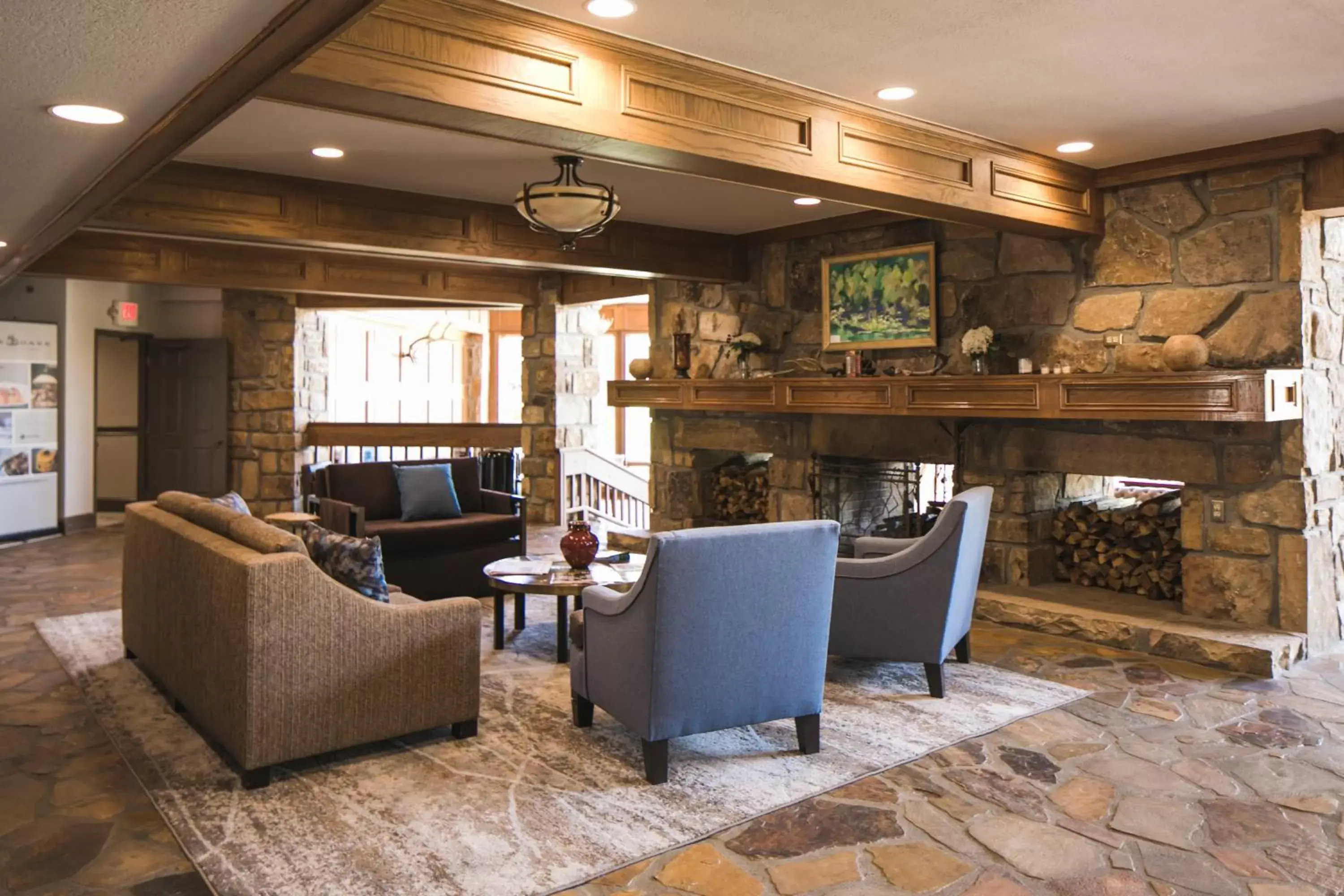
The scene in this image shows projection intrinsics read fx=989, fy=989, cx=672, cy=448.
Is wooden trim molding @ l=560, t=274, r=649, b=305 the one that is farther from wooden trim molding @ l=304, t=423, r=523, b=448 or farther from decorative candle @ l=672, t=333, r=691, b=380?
wooden trim molding @ l=304, t=423, r=523, b=448

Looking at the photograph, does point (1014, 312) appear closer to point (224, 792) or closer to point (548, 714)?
point (548, 714)

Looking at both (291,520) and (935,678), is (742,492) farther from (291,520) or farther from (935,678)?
(935,678)

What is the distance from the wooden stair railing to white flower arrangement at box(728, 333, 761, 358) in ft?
7.59

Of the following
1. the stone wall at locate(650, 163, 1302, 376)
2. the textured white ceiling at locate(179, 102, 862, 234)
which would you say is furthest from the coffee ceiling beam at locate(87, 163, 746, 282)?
the stone wall at locate(650, 163, 1302, 376)

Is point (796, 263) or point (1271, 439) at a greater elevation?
point (796, 263)

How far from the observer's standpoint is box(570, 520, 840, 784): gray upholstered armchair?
10.0 feet

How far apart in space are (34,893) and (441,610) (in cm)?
136

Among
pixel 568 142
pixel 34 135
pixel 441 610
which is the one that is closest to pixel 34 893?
pixel 441 610

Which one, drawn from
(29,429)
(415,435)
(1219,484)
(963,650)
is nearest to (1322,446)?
(1219,484)

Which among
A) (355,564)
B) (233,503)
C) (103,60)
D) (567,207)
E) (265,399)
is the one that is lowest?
(355,564)

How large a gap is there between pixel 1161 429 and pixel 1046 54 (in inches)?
88.4

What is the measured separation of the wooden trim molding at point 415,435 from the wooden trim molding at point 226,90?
5204 millimetres

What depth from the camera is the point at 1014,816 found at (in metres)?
2.93

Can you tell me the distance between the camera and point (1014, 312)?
551cm
